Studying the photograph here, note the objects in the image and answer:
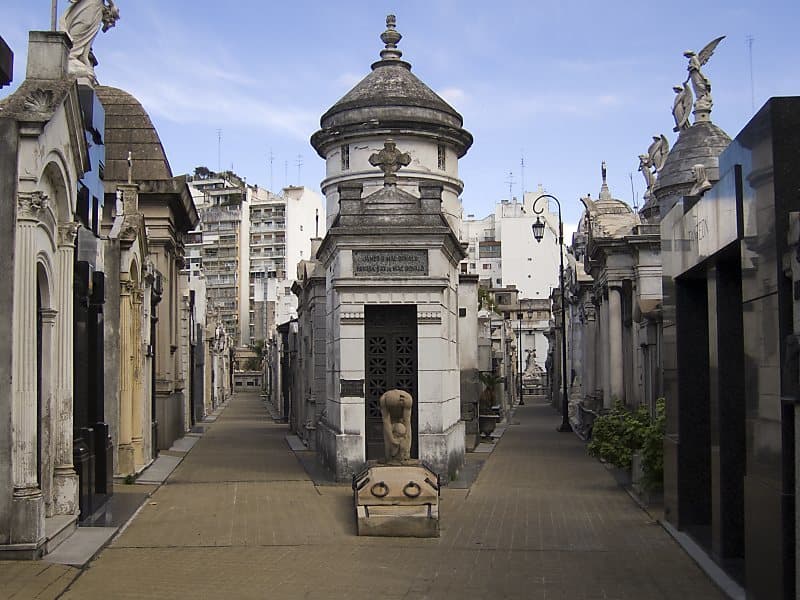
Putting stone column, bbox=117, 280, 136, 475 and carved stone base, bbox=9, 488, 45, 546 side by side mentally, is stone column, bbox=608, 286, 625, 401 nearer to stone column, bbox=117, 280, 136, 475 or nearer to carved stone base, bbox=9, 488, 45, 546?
stone column, bbox=117, 280, 136, 475

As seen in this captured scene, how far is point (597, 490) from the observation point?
654 inches

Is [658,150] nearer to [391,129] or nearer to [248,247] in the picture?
[391,129]

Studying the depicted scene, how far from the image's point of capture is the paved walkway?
9.48 meters

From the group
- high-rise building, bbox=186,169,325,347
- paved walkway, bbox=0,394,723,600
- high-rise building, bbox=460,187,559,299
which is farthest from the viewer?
high-rise building, bbox=186,169,325,347

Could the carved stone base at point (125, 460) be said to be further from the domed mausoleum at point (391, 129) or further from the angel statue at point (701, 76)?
the angel statue at point (701, 76)

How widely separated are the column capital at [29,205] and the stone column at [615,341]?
16637mm

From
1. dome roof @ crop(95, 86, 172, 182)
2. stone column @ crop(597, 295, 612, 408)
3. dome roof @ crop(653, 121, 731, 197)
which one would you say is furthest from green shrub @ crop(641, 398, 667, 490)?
dome roof @ crop(95, 86, 172, 182)

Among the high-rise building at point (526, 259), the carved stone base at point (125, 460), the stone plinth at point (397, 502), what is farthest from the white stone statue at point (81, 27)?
the high-rise building at point (526, 259)

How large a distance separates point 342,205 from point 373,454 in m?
3.91

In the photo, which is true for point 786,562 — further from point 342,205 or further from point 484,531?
point 342,205

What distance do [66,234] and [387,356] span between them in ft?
21.1

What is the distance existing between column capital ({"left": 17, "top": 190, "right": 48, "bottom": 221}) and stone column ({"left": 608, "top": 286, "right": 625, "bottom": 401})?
1664 centimetres

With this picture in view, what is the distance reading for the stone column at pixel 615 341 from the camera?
24.9 meters

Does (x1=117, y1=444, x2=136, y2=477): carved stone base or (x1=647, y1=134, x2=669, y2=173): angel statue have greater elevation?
(x1=647, y1=134, x2=669, y2=173): angel statue
